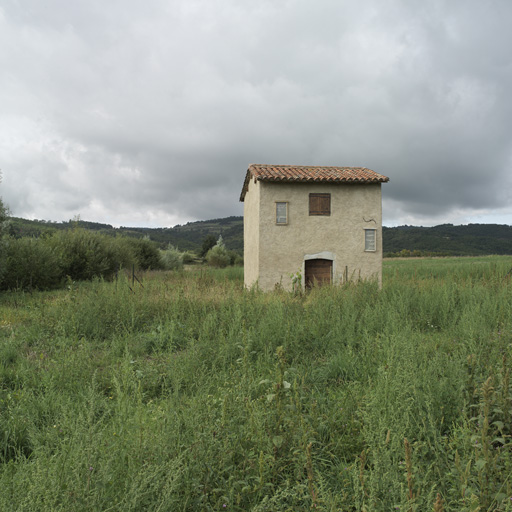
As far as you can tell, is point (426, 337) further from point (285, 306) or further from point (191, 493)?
point (191, 493)

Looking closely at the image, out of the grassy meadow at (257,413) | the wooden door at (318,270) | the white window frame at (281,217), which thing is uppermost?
the white window frame at (281,217)

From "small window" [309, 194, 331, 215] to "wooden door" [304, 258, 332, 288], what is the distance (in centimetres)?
216

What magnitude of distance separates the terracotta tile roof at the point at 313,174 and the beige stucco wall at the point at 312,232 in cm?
41

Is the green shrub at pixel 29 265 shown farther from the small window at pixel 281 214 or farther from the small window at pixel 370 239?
the small window at pixel 370 239

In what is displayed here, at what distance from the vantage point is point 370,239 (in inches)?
637

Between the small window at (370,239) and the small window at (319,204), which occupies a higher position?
the small window at (319,204)

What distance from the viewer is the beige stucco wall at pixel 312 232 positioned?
15.4 m

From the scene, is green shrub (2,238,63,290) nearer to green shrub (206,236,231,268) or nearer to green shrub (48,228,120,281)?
green shrub (48,228,120,281)

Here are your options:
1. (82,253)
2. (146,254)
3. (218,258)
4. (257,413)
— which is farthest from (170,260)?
(257,413)

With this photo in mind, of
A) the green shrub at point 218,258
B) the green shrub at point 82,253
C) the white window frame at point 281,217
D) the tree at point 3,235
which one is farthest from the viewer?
the green shrub at point 218,258

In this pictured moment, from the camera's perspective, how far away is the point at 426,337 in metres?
6.41

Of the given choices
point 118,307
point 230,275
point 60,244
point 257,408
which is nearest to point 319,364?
point 257,408

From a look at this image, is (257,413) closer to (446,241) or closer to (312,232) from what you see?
(312,232)

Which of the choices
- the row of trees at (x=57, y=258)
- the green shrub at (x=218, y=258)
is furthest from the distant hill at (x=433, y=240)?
the row of trees at (x=57, y=258)
